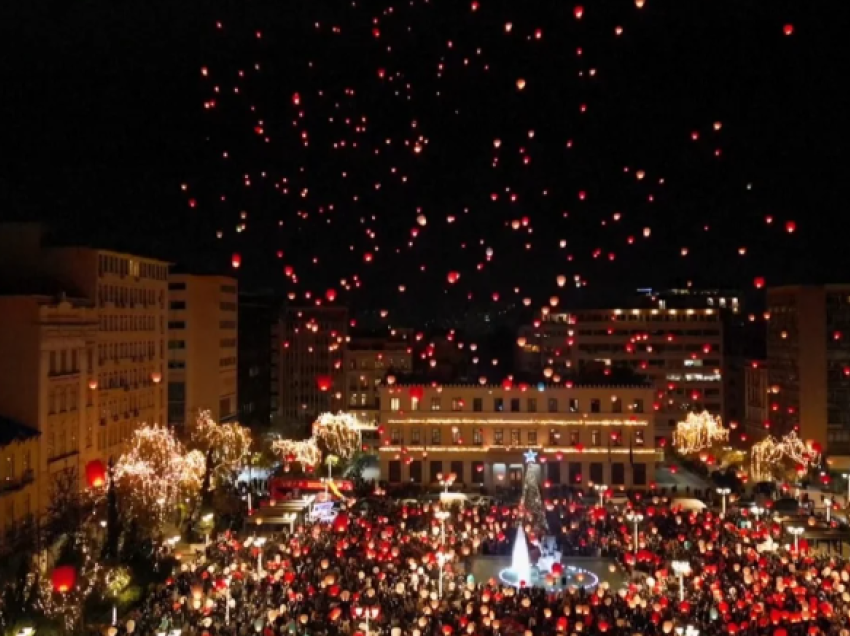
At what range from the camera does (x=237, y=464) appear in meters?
37.8

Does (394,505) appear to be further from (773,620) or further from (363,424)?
(363,424)

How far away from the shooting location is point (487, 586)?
20.9 m

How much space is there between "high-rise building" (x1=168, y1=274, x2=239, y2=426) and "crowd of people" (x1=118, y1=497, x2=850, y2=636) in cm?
1666

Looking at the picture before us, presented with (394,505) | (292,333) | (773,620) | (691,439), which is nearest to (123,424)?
(394,505)

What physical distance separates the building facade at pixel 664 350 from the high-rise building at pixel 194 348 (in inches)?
808

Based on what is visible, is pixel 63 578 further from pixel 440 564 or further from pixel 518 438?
pixel 518 438

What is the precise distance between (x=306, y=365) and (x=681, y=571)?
44810mm

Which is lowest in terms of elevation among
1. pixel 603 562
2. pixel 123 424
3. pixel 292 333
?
pixel 603 562

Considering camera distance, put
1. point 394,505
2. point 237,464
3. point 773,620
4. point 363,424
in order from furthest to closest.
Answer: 1. point 363,424
2. point 237,464
3. point 394,505
4. point 773,620

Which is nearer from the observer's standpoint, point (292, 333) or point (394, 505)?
point (394, 505)

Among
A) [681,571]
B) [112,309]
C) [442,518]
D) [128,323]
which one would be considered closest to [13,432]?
[112,309]

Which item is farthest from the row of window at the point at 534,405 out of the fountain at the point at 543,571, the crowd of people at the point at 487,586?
the fountain at the point at 543,571

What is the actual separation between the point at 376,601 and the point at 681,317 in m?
45.5

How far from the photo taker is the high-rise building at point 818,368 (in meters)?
45.3
